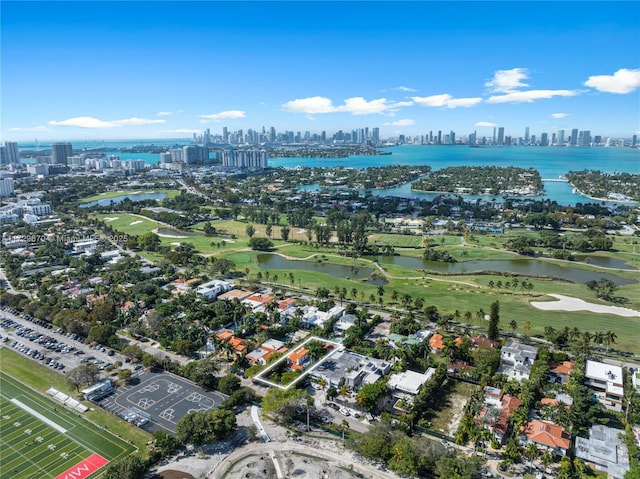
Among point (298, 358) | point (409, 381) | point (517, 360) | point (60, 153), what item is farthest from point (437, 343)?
point (60, 153)

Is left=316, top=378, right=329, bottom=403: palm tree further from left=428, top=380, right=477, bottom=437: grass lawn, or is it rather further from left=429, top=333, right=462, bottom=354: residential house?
left=429, top=333, right=462, bottom=354: residential house

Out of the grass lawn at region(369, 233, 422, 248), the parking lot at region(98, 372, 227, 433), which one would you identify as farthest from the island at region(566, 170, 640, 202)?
the parking lot at region(98, 372, 227, 433)

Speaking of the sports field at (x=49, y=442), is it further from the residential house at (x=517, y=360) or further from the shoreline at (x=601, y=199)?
the shoreline at (x=601, y=199)

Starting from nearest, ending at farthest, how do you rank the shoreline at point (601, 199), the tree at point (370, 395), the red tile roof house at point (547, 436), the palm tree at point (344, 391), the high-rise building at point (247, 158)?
the red tile roof house at point (547, 436)
the tree at point (370, 395)
the palm tree at point (344, 391)
the shoreline at point (601, 199)
the high-rise building at point (247, 158)

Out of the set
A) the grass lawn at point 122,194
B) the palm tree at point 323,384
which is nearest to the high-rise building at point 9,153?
the grass lawn at point 122,194

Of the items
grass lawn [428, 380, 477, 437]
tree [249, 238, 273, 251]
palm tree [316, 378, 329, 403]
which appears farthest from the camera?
tree [249, 238, 273, 251]

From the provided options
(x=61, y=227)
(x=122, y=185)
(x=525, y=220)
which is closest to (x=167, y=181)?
(x=122, y=185)
